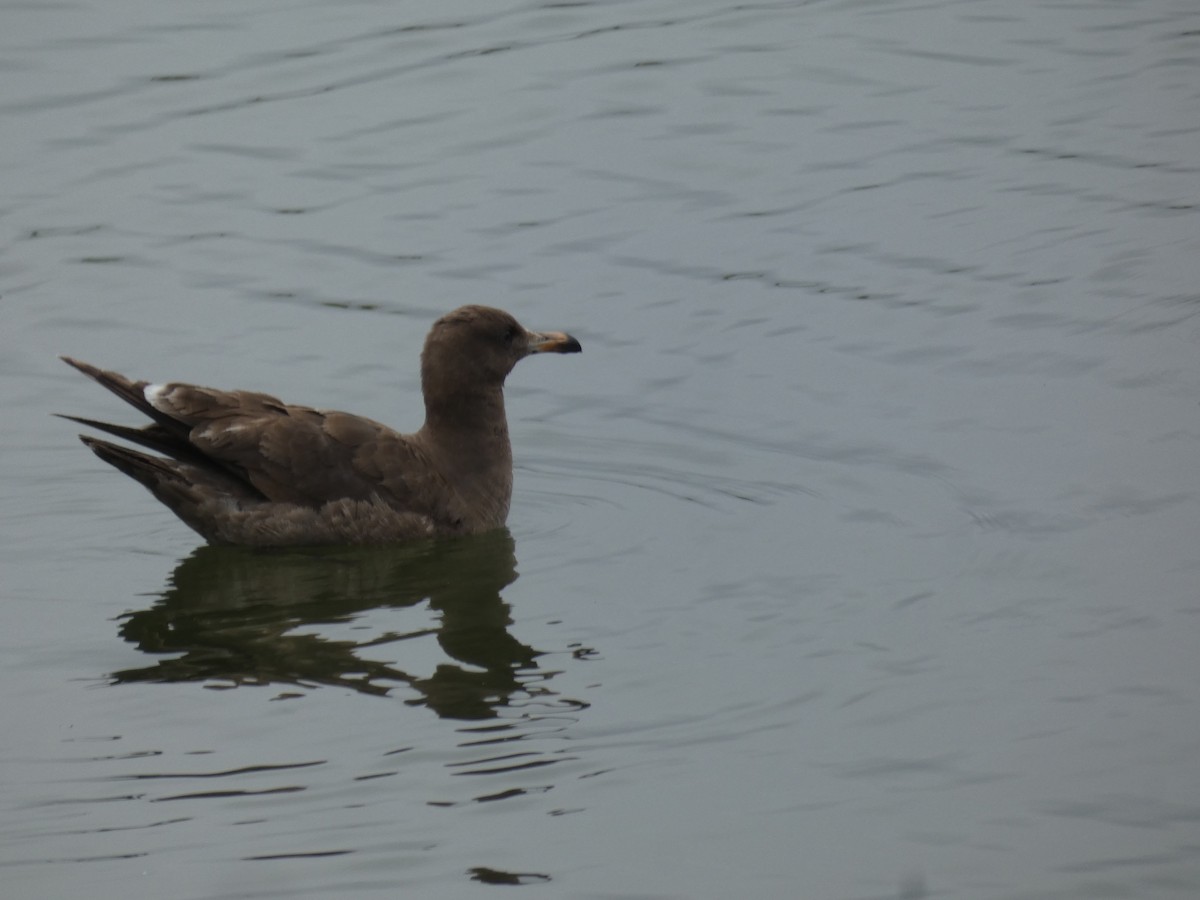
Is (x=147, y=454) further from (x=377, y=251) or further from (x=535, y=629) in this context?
(x=377, y=251)

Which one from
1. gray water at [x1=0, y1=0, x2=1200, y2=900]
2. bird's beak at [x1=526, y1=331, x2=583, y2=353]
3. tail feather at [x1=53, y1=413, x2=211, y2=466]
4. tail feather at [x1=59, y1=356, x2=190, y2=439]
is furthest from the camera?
bird's beak at [x1=526, y1=331, x2=583, y2=353]

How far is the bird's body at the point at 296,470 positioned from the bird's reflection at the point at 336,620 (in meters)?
0.14

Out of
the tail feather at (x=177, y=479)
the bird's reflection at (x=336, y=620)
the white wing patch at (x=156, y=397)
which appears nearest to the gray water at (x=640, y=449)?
the bird's reflection at (x=336, y=620)

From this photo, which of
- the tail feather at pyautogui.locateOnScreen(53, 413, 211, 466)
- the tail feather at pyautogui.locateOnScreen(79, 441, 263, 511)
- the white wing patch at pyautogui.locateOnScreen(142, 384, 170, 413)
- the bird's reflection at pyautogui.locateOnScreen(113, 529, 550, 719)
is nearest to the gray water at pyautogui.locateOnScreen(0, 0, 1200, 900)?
the bird's reflection at pyautogui.locateOnScreen(113, 529, 550, 719)

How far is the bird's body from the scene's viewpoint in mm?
11492

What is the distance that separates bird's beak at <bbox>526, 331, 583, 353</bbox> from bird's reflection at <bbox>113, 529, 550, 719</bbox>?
1069 millimetres

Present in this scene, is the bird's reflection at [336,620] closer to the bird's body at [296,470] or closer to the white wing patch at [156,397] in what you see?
the bird's body at [296,470]

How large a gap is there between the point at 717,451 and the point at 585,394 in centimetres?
134

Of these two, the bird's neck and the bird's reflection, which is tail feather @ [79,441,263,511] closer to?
the bird's reflection

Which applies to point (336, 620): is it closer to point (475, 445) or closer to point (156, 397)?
point (156, 397)

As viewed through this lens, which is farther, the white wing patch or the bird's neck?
the bird's neck

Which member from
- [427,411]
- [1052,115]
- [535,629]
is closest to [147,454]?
[427,411]

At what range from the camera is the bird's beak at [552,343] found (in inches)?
478

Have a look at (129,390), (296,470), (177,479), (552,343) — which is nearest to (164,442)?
(177,479)
